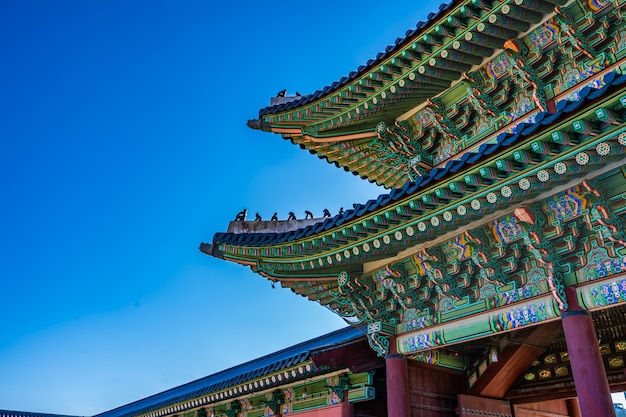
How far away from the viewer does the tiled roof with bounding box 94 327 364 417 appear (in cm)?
1063

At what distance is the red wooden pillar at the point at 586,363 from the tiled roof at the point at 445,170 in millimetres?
2103

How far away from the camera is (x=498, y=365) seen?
8.91 meters

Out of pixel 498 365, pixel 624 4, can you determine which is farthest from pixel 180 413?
pixel 624 4

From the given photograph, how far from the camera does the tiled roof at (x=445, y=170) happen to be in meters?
5.19

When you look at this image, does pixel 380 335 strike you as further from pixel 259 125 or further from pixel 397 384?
pixel 259 125

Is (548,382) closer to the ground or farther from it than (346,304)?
closer to the ground

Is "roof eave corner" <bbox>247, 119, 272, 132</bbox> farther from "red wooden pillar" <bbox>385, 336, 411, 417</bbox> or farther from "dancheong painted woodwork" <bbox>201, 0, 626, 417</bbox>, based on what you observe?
"red wooden pillar" <bbox>385, 336, 411, 417</bbox>

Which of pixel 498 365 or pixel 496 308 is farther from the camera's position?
pixel 498 365

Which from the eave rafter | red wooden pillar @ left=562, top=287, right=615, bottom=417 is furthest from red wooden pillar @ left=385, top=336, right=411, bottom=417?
the eave rafter

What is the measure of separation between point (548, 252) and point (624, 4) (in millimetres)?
3823

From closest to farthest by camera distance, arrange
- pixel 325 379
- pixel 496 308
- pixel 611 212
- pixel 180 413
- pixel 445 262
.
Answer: pixel 611 212 < pixel 496 308 < pixel 445 262 < pixel 325 379 < pixel 180 413

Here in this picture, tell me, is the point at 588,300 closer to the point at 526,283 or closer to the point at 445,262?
the point at 526,283

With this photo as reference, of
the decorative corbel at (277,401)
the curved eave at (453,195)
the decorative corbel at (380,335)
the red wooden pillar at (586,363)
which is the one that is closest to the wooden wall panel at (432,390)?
the decorative corbel at (380,335)

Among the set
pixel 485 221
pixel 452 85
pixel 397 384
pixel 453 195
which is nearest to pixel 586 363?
pixel 485 221
